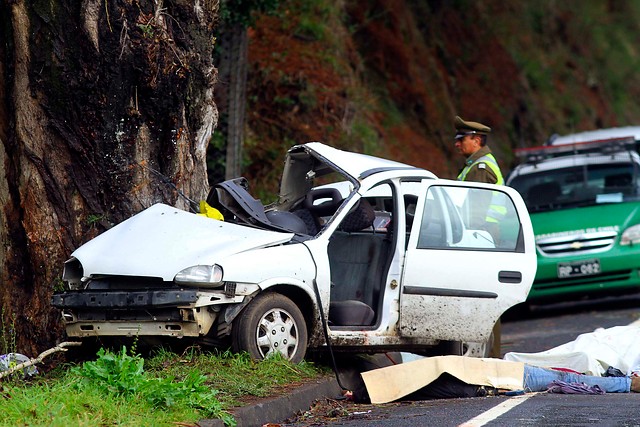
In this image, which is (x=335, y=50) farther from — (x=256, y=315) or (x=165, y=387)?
(x=165, y=387)

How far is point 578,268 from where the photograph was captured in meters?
13.3

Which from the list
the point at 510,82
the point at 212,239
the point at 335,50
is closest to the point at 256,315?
the point at 212,239

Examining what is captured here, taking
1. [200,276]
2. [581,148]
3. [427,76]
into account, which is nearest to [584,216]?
[581,148]

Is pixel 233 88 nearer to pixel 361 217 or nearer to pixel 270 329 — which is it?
pixel 361 217

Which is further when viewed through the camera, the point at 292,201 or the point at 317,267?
the point at 292,201

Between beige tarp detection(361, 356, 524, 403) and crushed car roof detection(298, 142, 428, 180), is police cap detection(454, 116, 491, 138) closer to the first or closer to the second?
crushed car roof detection(298, 142, 428, 180)

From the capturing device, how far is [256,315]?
793cm

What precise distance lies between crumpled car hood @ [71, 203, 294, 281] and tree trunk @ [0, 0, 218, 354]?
74cm

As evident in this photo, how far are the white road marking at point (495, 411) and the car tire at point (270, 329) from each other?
4.76ft

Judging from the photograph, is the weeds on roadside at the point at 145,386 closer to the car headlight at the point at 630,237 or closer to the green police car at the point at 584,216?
the green police car at the point at 584,216

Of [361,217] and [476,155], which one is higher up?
[476,155]

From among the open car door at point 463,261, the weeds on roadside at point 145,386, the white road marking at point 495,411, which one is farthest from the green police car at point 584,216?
the weeds on roadside at point 145,386

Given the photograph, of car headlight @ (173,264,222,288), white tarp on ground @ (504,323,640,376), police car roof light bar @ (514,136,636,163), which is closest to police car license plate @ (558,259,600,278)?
police car roof light bar @ (514,136,636,163)

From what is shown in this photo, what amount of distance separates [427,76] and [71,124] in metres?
13.6
